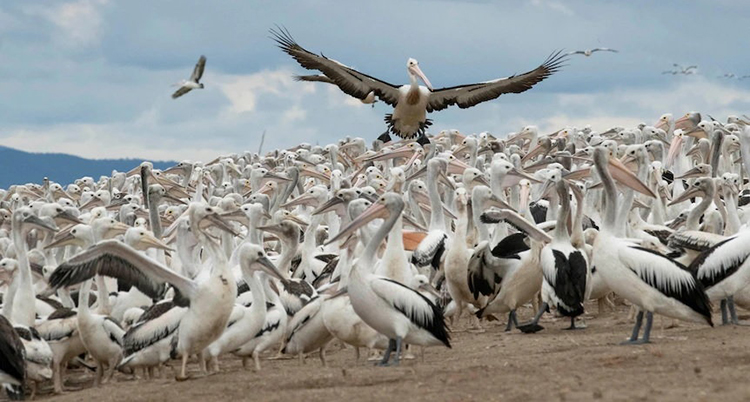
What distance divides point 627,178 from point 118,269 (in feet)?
15.8

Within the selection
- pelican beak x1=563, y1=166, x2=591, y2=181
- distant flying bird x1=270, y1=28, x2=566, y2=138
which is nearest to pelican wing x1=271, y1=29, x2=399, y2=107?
distant flying bird x1=270, y1=28, x2=566, y2=138

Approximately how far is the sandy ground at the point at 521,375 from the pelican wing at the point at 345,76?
389 inches

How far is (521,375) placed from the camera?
8820 millimetres

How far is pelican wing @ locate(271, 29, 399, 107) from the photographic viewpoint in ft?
69.4

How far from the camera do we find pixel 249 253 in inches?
422

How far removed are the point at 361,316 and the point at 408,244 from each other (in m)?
4.41

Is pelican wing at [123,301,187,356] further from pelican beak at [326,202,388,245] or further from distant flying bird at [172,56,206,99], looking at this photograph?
distant flying bird at [172,56,206,99]

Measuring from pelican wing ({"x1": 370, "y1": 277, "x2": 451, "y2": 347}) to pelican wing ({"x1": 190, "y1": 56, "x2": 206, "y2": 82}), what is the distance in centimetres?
928

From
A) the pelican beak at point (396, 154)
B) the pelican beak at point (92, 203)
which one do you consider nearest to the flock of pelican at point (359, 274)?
the pelican beak at point (92, 203)

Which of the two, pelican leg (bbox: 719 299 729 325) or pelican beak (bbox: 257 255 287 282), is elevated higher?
pelican beak (bbox: 257 255 287 282)

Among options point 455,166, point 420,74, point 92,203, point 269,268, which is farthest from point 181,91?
point 269,268

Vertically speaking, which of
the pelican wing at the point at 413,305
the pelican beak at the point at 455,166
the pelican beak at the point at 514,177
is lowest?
the pelican wing at the point at 413,305

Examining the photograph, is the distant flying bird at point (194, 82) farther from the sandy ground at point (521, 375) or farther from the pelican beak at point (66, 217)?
the sandy ground at point (521, 375)

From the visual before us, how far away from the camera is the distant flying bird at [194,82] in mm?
18469
